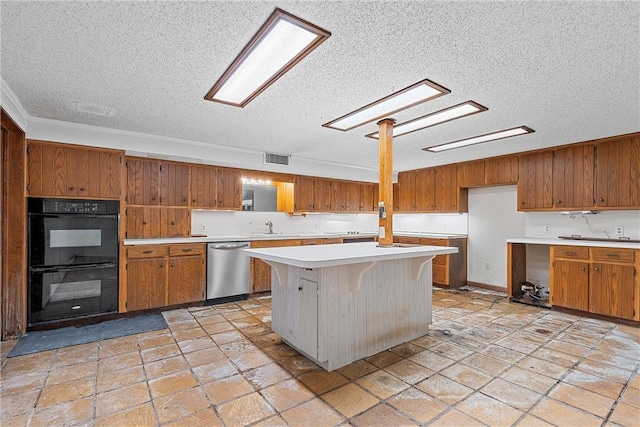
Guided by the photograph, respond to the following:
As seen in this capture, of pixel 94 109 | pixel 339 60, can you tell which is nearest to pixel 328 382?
pixel 339 60

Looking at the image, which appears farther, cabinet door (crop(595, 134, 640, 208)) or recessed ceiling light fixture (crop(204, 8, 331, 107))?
cabinet door (crop(595, 134, 640, 208))

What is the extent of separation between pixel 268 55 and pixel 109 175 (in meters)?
3.01

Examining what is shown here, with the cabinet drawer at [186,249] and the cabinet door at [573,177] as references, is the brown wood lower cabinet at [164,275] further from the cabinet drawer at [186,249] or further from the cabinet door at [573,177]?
the cabinet door at [573,177]

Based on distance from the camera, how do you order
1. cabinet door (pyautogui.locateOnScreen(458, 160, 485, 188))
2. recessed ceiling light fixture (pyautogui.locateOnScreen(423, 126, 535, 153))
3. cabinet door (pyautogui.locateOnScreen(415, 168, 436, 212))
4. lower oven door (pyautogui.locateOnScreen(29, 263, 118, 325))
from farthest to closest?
cabinet door (pyautogui.locateOnScreen(415, 168, 436, 212)), cabinet door (pyautogui.locateOnScreen(458, 160, 485, 188)), recessed ceiling light fixture (pyautogui.locateOnScreen(423, 126, 535, 153)), lower oven door (pyautogui.locateOnScreen(29, 263, 118, 325))

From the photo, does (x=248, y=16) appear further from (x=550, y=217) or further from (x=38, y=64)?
(x=550, y=217)

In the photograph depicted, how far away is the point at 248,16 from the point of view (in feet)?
5.78

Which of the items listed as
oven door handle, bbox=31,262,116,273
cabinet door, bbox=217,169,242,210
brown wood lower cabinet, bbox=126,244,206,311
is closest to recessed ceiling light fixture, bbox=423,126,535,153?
cabinet door, bbox=217,169,242,210

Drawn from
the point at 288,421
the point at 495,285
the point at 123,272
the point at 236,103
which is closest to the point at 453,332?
the point at 288,421

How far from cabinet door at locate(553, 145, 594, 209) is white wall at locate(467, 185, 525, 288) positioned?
79 cm

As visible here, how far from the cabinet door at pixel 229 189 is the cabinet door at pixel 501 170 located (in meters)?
4.37

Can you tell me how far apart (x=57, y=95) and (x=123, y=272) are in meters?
2.15

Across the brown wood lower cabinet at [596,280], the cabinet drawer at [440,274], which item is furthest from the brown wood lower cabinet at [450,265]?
the brown wood lower cabinet at [596,280]

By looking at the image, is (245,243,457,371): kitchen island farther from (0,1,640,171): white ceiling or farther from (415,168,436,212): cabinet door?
(415,168,436,212): cabinet door

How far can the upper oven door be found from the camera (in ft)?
11.5
